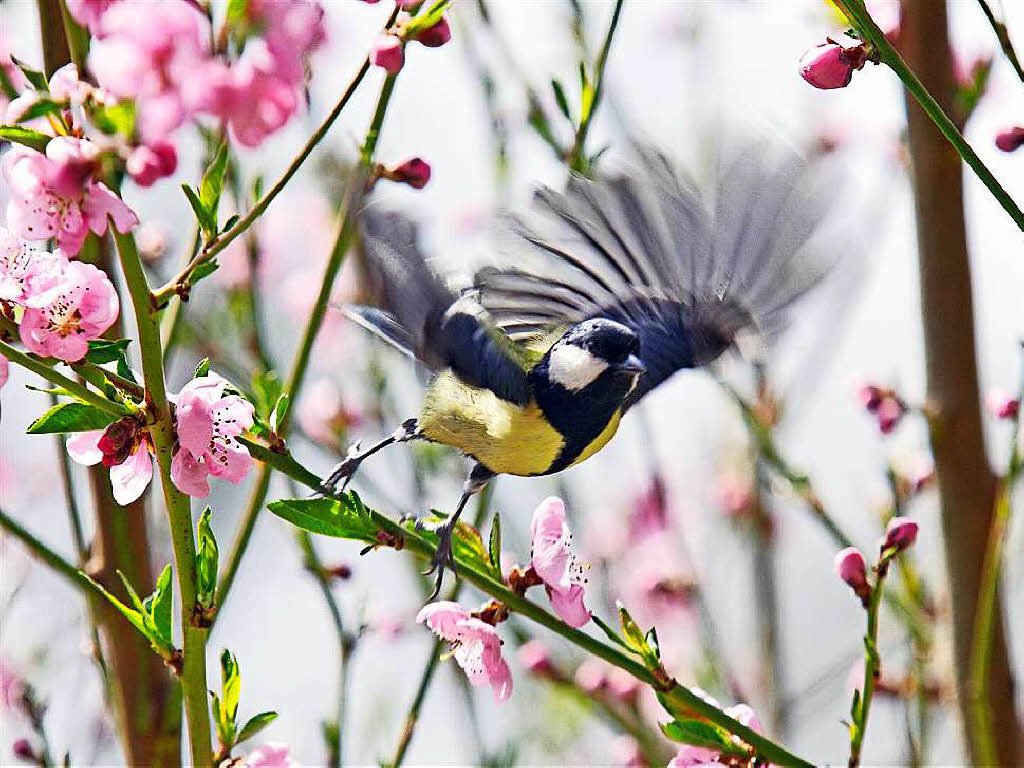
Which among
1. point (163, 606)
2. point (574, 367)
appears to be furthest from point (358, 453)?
point (163, 606)

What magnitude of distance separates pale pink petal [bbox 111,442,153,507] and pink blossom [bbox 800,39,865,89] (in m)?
0.77

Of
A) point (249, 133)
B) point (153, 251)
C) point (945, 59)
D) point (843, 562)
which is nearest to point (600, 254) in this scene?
point (843, 562)

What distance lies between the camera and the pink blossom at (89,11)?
104 cm

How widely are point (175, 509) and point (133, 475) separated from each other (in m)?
0.23

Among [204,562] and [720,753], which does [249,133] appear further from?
[720,753]

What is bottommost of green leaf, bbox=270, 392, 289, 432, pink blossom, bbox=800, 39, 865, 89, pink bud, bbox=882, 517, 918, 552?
pink bud, bbox=882, 517, 918, 552

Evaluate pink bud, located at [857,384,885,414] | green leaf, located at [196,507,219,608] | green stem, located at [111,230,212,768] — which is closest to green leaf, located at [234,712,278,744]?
green stem, located at [111,230,212,768]

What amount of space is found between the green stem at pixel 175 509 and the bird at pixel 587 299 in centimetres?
19

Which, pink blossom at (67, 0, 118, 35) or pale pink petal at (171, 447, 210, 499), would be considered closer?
pink blossom at (67, 0, 118, 35)

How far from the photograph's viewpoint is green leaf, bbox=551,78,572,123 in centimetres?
168

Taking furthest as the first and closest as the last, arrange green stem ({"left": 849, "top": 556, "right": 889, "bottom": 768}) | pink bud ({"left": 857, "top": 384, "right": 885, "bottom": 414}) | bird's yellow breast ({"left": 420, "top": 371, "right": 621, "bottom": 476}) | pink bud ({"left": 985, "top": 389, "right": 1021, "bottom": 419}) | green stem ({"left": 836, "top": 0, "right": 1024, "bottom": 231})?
pink bud ({"left": 857, "top": 384, "right": 885, "bottom": 414}) < pink bud ({"left": 985, "top": 389, "right": 1021, "bottom": 419}) < bird's yellow breast ({"left": 420, "top": 371, "right": 621, "bottom": 476}) < green stem ({"left": 849, "top": 556, "right": 889, "bottom": 768}) < green stem ({"left": 836, "top": 0, "right": 1024, "bottom": 231})

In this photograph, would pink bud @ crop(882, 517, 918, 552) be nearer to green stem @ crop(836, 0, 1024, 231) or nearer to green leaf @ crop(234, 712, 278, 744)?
green stem @ crop(836, 0, 1024, 231)

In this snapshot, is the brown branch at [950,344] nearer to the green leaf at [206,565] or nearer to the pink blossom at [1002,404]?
the pink blossom at [1002,404]

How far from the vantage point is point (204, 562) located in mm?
1144
